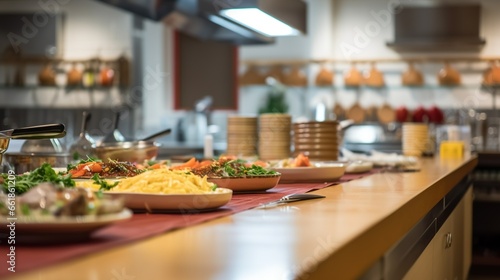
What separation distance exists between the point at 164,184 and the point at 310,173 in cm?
129

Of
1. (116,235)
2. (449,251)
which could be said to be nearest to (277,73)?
(449,251)

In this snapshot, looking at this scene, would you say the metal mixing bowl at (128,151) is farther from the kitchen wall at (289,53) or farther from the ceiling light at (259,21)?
the kitchen wall at (289,53)

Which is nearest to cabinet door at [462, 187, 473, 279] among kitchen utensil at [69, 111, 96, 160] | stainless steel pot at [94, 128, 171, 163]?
stainless steel pot at [94, 128, 171, 163]

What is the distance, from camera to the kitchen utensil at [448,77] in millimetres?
9766

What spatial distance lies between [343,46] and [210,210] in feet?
28.2

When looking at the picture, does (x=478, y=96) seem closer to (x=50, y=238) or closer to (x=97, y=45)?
(x=97, y=45)

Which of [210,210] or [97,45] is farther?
[97,45]

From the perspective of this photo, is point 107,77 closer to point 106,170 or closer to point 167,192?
point 106,170

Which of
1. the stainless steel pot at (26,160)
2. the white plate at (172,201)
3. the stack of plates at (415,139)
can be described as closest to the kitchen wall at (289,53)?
the stack of plates at (415,139)

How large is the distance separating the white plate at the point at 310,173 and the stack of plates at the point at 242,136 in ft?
4.72

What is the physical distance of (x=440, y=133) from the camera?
7.06m

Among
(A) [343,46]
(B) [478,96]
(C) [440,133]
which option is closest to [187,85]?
(A) [343,46]

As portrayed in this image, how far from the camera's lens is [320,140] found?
418 centimetres

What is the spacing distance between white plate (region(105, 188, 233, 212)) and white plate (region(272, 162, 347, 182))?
125cm
